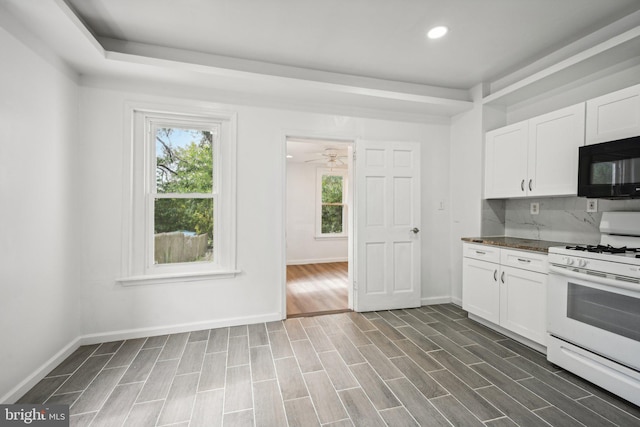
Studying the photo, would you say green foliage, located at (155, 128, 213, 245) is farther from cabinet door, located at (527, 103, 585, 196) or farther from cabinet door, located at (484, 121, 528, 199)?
cabinet door, located at (527, 103, 585, 196)

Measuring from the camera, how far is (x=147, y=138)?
2953 mm

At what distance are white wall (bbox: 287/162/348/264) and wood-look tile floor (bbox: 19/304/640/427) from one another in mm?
3989

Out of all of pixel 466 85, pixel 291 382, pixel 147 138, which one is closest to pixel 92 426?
pixel 291 382

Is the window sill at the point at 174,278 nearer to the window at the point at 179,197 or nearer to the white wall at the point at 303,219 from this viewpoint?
the window at the point at 179,197

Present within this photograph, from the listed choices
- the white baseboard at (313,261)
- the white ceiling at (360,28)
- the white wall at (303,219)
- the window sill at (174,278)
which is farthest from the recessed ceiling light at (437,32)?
the white baseboard at (313,261)

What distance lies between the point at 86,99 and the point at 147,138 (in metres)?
0.58

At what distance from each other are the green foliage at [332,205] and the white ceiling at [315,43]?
12.5 ft

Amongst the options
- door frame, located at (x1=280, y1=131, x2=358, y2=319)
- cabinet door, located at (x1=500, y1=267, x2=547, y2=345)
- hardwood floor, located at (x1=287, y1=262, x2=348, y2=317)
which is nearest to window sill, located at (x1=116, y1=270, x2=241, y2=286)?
door frame, located at (x1=280, y1=131, x2=358, y2=319)

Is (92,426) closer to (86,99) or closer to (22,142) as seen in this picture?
(22,142)

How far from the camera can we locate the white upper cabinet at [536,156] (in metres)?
2.54

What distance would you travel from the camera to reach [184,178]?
3094 mm

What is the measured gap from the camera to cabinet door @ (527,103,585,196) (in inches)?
98.7

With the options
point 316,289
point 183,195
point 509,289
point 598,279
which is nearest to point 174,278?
point 183,195

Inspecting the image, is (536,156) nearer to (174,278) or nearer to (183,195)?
(183,195)
